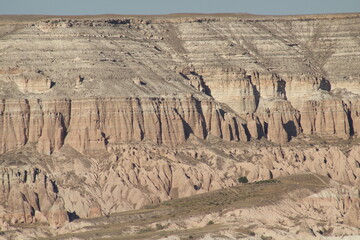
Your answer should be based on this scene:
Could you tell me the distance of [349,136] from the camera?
18175cm

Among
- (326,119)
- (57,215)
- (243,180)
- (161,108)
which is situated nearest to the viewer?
(57,215)

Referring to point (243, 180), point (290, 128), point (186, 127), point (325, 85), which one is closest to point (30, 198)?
point (243, 180)

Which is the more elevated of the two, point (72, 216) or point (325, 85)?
point (325, 85)

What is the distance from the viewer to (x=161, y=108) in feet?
554

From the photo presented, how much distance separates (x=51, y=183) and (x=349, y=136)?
34.8 metres

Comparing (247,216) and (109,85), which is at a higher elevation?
(109,85)

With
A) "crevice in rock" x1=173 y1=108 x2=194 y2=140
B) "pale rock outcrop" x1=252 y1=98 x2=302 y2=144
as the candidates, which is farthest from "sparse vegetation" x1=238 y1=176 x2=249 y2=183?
"pale rock outcrop" x1=252 y1=98 x2=302 y2=144

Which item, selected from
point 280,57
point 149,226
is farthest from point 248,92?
point 149,226

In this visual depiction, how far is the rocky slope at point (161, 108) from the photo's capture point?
15925 centimetres

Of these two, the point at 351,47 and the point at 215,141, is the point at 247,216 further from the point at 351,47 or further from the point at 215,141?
the point at 351,47

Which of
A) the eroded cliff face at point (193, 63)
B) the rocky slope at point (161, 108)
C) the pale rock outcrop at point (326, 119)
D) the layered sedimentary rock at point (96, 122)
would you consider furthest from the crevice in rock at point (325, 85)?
the layered sedimentary rock at point (96, 122)

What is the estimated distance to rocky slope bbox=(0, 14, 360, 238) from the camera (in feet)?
522

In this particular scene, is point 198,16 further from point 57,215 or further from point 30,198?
point 57,215

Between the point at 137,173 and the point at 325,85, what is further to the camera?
the point at 325,85
